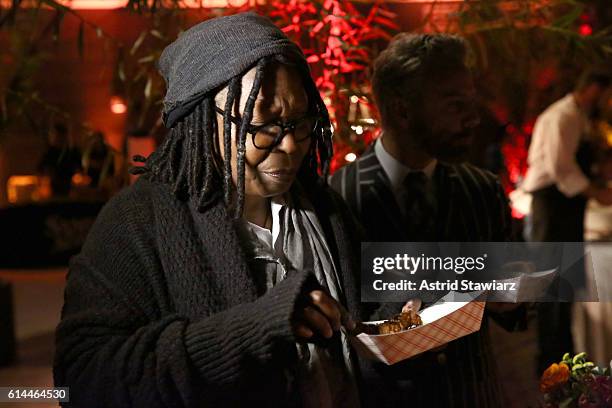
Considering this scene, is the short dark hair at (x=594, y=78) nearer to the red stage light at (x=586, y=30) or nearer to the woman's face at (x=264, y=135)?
the red stage light at (x=586, y=30)

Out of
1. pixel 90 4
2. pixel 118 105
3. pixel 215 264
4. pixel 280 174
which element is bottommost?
pixel 215 264

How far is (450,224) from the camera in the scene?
1165 millimetres

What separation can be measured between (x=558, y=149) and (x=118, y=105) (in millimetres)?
761

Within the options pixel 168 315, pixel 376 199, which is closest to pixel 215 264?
pixel 168 315

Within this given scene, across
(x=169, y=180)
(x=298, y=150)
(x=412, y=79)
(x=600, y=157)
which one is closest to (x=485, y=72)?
(x=412, y=79)

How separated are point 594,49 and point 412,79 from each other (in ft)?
1.10

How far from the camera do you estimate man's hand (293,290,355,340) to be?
84cm

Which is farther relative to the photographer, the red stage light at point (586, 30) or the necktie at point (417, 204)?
the red stage light at point (586, 30)

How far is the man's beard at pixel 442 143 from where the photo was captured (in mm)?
1153

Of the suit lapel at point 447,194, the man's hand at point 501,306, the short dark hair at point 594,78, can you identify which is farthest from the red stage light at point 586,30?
the man's hand at point 501,306

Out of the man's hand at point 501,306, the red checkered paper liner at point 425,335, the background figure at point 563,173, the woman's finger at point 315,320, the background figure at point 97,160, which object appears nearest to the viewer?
the woman's finger at point 315,320

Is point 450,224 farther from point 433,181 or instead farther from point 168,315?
point 168,315

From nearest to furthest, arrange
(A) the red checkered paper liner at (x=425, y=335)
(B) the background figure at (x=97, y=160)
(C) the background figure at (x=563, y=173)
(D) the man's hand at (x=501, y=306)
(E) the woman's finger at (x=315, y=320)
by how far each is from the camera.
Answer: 1. (E) the woman's finger at (x=315, y=320)
2. (A) the red checkered paper liner at (x=425, y=335)
3. (D) the man's hand at (x=501, y=306)
4. (C) the background figure at (x=563, y=173)
5. (B) the background figure at (x=97, y=160)

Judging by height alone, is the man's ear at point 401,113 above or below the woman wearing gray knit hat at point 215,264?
above
